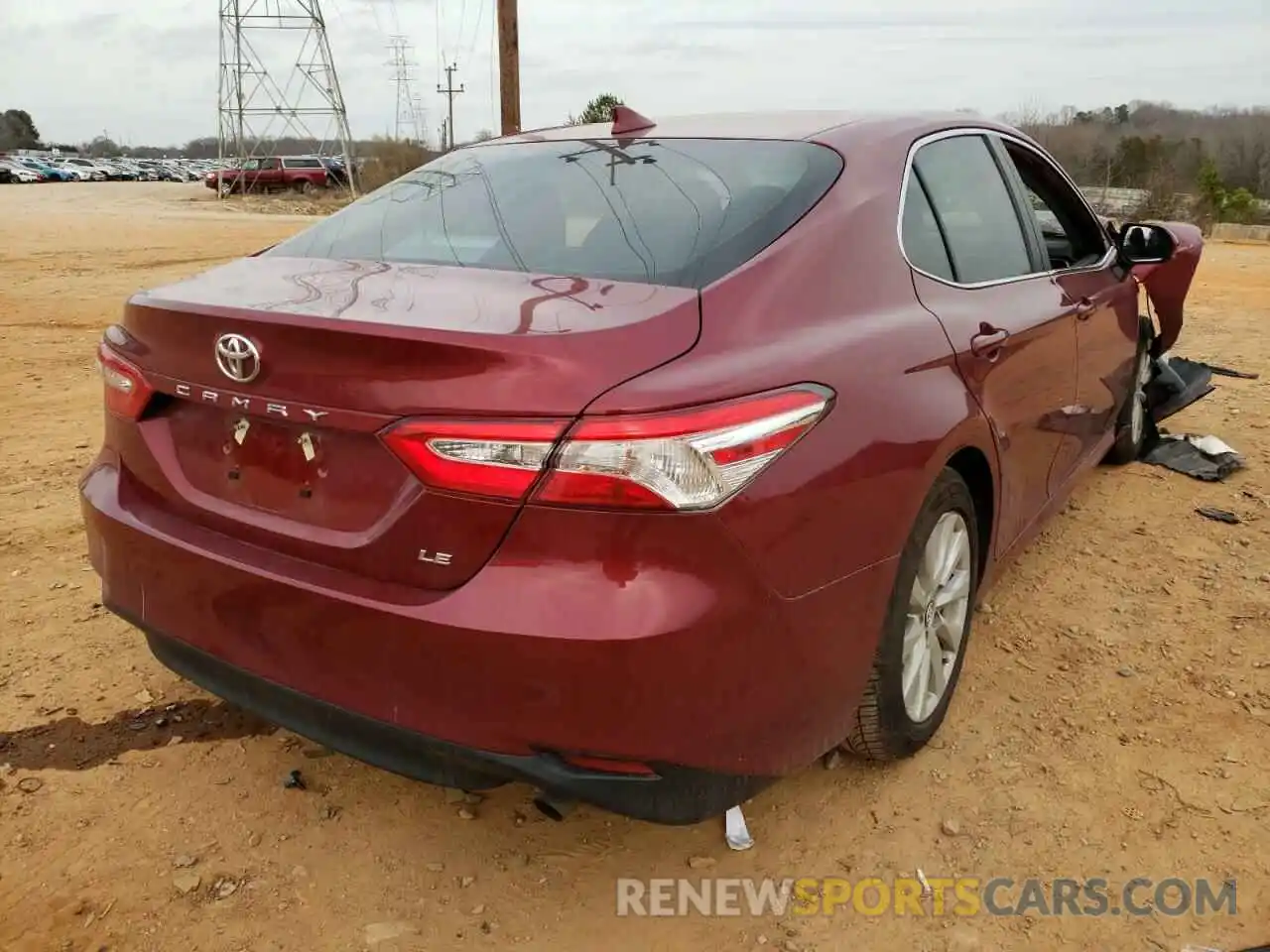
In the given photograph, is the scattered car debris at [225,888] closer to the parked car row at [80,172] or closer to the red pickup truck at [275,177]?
the red pickup truck at [275,177]

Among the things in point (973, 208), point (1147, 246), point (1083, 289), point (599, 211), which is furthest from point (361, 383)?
point (1147, 246)

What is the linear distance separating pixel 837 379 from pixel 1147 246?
2.82 meters

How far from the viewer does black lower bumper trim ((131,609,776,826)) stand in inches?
73.2

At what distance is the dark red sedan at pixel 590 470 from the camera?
175 cm

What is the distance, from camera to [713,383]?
181 cm

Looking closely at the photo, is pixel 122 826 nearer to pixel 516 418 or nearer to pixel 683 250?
pixel 516 418

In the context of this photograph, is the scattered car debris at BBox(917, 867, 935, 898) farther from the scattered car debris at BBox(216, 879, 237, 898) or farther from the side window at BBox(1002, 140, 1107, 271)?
the side window at BBox(1002, 140, 1107, 271)

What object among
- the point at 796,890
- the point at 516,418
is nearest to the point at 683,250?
the point at 516,418

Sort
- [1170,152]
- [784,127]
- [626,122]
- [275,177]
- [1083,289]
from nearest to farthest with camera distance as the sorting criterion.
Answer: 1. [784,127]
2. [626,122]
3. [1083,289]
4. [1170,152]
5. [275,177]

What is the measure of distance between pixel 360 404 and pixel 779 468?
0.77m

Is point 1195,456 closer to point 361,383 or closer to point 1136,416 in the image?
point 1136,416

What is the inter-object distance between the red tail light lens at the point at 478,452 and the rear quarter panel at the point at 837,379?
5.0 inches

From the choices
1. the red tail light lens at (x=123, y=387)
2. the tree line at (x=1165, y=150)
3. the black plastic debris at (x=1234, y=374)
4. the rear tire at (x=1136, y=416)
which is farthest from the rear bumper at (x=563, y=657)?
the tree line at (x=1165, y=150)

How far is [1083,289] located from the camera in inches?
141
